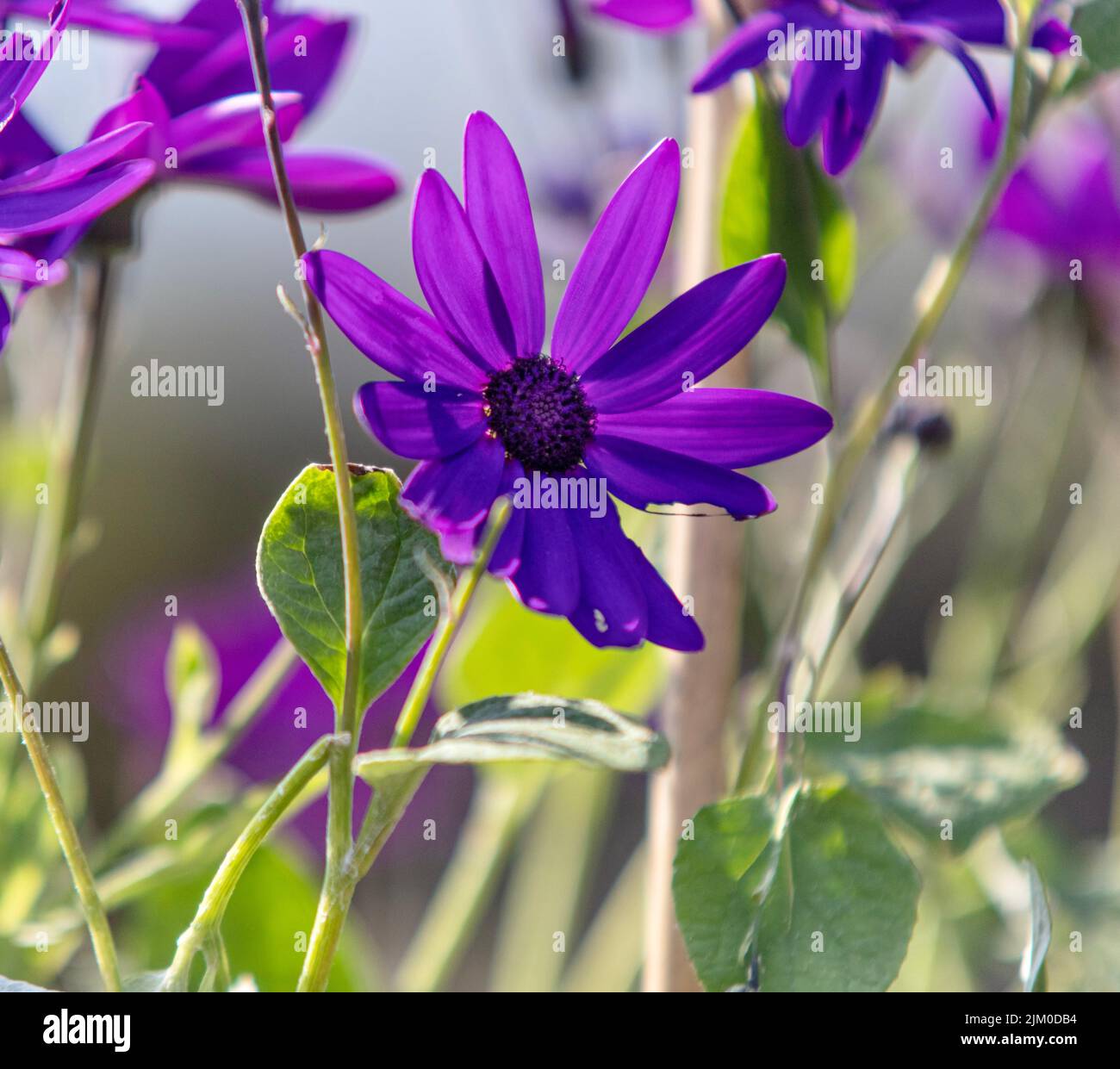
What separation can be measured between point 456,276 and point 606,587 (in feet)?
0.16

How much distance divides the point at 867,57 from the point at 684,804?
0.16 metres

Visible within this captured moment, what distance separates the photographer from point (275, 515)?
0.18 metres

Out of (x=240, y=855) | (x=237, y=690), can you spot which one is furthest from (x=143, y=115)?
(x=237, y=690)

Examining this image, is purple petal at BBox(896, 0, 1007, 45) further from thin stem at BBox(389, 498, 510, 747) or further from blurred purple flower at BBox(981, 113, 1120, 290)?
blurred purple flower at BBox(981, 113, 1120, 290)

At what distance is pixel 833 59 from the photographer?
0.19 m

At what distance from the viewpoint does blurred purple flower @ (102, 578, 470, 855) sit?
0.46m

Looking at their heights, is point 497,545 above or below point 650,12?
below

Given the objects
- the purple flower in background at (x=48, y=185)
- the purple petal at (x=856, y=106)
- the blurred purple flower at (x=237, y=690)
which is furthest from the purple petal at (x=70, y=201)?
the blurred purple flower at (x=237, y=690)

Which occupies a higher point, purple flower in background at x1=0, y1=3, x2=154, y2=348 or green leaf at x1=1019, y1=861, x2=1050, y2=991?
purple flower in background at x1=0, y1=3, x2=154, y2=348

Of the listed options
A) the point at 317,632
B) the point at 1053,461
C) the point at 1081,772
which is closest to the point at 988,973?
the point at 1053,461

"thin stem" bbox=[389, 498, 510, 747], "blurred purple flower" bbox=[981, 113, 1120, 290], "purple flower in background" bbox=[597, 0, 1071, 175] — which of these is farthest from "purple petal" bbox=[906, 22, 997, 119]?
"blurred purple flower" bbox=[981, 113, 1120, 290]

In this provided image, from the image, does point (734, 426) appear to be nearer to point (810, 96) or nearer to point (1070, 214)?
point (810, 96)

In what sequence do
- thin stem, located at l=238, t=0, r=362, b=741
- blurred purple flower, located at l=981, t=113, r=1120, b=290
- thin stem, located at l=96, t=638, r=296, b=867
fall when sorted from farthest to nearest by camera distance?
blurred purple flower, located at l=981, t=113, r=1120, b=290
thin stem, located at l=96, t=638, r=296, b=867
thin stem, located at l=238, t=0, r=362, b=741
